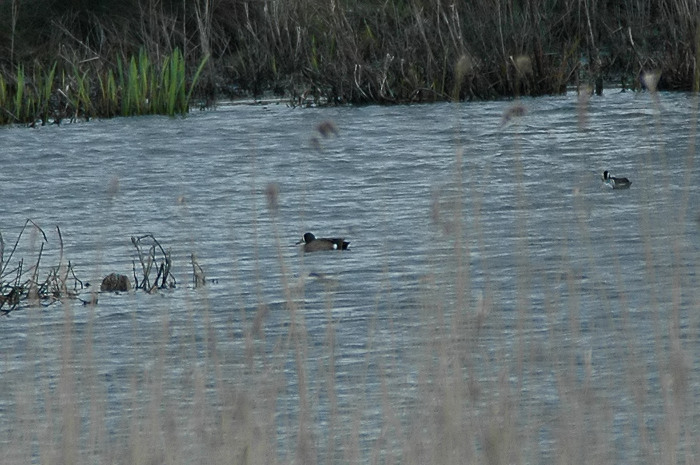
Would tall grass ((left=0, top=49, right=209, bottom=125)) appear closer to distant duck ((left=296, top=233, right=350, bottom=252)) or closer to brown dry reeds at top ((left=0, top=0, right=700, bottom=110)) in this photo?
brown dry reeds at top ((left=0, top=0, right=700, bottom=110))

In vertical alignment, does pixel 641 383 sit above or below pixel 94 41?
below

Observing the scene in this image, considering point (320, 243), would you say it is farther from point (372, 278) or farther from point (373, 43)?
point (373, 43)

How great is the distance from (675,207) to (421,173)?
239 cm

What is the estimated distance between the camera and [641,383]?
12.4 feet

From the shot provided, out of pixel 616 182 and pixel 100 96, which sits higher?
pixel 100 96

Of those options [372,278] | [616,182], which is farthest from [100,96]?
[372,278]

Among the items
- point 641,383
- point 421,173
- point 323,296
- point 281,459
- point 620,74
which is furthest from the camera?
point 620,74

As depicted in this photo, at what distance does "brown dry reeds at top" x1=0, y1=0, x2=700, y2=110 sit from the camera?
13.7 metres

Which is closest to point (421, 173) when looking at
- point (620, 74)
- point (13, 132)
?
point (13, 132)

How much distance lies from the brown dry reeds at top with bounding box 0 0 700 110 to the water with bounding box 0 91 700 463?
0.38 metres

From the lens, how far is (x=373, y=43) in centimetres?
1445

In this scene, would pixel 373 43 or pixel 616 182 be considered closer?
pixel 616 182

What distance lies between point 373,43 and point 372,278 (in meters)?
7.61

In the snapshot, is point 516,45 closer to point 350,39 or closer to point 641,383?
point 350,39
